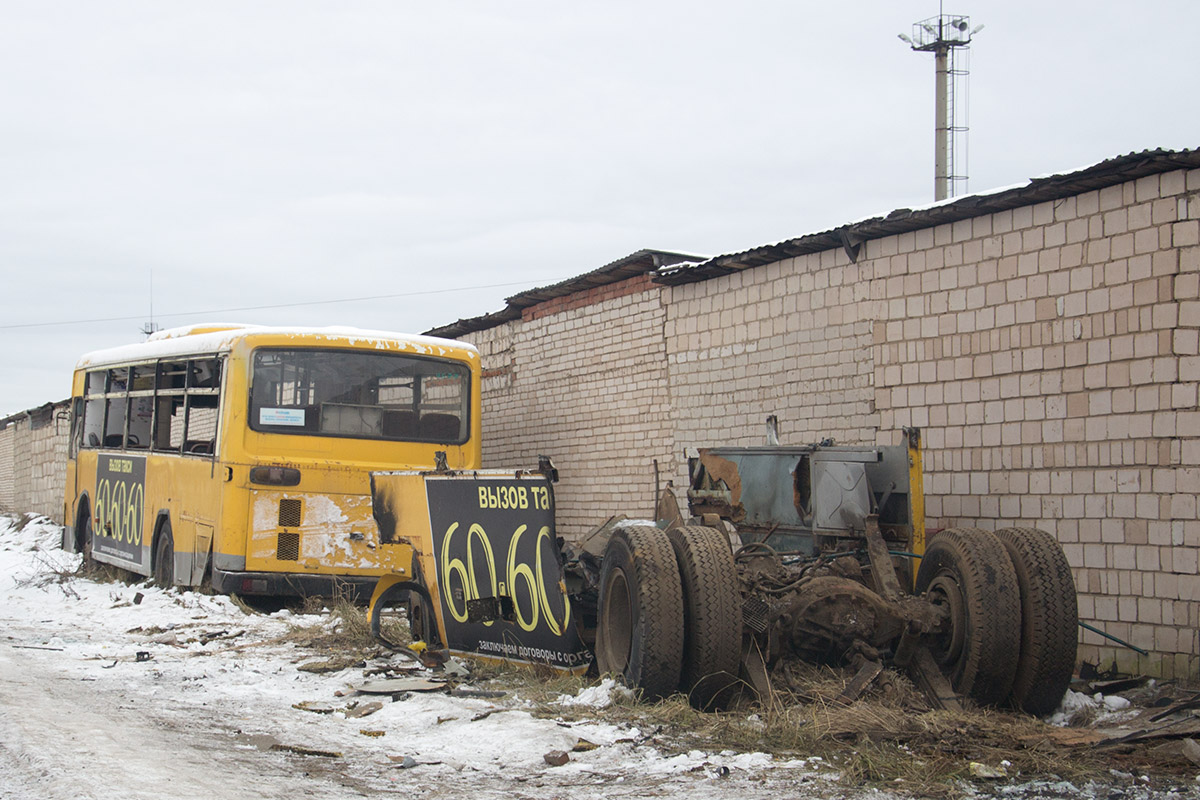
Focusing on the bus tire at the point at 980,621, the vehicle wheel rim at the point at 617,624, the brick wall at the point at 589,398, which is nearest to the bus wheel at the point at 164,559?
the brick wall at the point at 589,398

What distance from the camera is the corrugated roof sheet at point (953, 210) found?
828 cm

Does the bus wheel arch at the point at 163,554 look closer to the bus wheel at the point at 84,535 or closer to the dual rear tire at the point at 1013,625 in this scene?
the bus wheel at the point at 84,535

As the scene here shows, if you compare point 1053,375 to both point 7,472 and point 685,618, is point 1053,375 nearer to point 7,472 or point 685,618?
point 685,618

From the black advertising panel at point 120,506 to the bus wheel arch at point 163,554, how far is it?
0.40 m

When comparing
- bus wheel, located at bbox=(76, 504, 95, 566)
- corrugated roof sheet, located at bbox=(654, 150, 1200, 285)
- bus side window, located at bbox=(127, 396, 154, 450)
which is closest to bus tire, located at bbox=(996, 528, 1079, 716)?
corrugated roof sheet, located at bbox=(654, 150, 1200, 285)

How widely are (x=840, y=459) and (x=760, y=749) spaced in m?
3.36

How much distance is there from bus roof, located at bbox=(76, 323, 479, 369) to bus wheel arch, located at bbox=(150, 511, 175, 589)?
1.93m

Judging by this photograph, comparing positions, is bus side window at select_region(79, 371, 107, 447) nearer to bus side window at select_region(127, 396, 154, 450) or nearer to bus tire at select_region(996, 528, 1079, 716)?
bus side window at select_region(127, 396, 154, 450)

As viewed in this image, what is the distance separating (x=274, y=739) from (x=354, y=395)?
19.7ft

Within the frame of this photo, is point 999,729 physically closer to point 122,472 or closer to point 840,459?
point 840,459

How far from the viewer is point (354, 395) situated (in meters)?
12.0

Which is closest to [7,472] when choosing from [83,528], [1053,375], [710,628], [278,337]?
[83,528]

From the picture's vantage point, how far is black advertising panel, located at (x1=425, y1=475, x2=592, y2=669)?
7.79 m

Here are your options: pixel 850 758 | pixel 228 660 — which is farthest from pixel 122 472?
pixel 850 758
